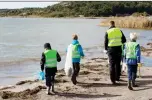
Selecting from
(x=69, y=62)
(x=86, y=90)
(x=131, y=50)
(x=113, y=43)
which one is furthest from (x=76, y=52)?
(x=131, y=50)

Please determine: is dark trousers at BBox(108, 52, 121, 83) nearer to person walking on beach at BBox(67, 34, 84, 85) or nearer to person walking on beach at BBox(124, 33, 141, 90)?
person walking on beach at BBox(124, 33, 141, 90)

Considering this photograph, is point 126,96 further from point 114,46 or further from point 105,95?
point 114,46

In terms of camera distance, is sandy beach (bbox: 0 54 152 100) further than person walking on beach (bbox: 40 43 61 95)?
No

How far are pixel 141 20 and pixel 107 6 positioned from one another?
360 feet

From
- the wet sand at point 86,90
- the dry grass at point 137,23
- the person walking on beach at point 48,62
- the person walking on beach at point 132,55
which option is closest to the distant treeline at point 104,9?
the dry grass at point 137,23

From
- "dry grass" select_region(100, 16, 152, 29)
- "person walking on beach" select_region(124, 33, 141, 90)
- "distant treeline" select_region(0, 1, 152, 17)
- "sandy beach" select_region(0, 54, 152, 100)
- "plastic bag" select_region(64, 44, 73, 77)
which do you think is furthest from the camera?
"distant treeline" select_region(0, 1, 152, 17)

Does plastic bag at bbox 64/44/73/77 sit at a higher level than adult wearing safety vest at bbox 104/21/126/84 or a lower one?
lower

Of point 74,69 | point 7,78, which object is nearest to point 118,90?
point 74,69

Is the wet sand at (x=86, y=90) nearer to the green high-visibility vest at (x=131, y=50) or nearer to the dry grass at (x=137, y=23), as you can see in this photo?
the green high-visibility vest at (x=131, y=50)

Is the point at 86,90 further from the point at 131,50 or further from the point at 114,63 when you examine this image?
the point at 131,50

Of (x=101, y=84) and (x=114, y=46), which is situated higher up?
(x=114, y=46)

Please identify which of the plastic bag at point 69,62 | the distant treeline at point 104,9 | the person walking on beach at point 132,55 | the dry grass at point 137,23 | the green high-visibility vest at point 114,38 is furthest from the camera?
the distant treeline at point 104,9

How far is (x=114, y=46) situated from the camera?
1352 cm

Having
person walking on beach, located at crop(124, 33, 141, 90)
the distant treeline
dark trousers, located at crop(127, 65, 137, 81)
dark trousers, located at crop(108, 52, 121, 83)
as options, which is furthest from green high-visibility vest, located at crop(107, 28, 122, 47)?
the distant treeline
